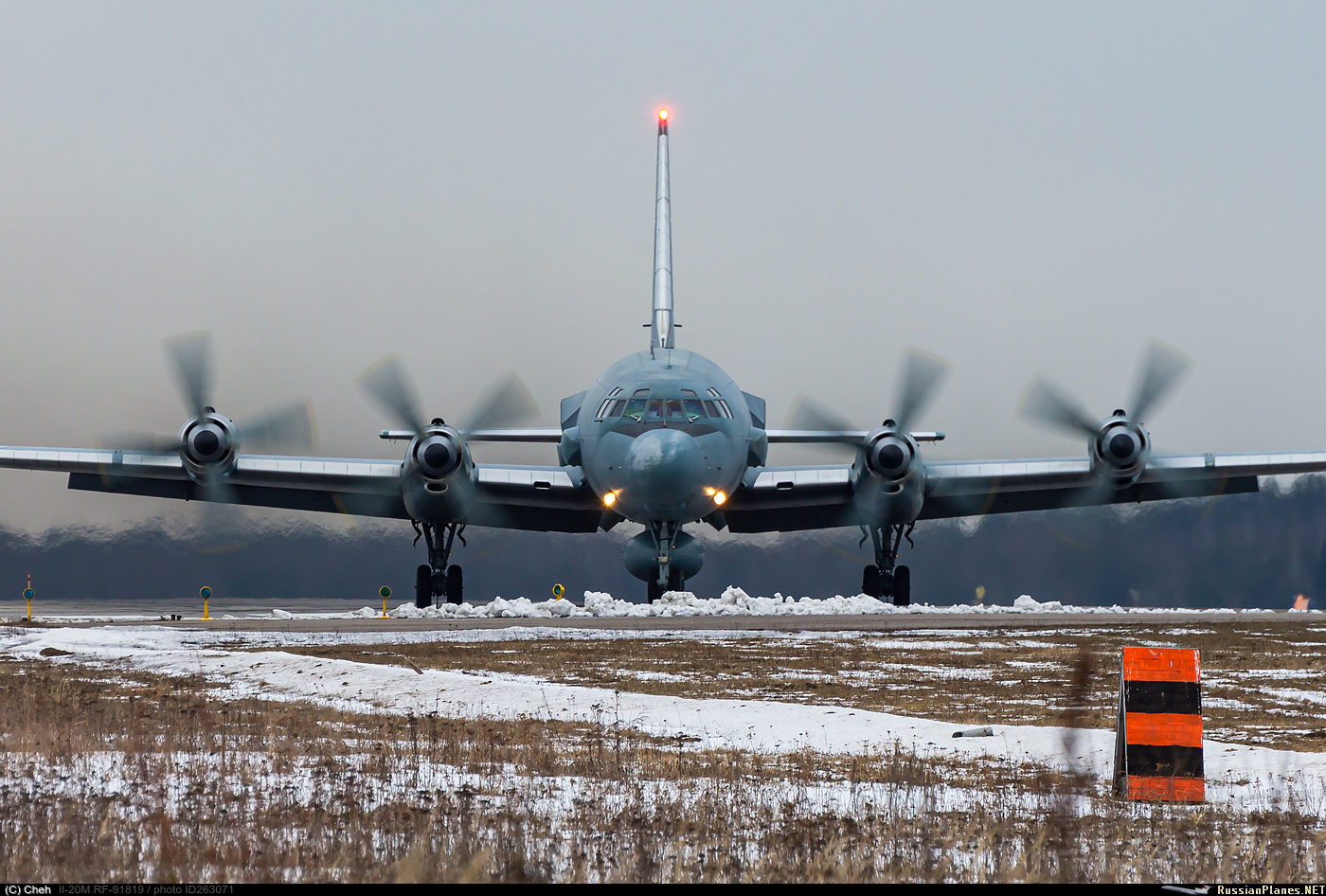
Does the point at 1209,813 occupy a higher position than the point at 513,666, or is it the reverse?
the point at 513,666

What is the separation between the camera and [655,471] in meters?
28.7

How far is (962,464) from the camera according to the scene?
34750 mm

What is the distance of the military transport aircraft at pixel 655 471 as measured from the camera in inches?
1189

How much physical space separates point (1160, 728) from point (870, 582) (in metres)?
29.2

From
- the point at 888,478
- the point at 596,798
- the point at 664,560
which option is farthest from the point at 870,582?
the point at 596,798

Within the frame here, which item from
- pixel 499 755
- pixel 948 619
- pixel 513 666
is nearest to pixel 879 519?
pixel 948 619

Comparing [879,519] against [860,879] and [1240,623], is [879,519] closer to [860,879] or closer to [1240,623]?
[1240,623]

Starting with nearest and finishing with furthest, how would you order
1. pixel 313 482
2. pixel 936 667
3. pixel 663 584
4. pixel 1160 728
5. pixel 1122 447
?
pixel 1160 728, pixel 936 667, pixel 663 584, pixel 1122 447, pixel 313 482

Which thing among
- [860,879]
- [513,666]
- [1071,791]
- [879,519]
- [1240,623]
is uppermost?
[879,519]

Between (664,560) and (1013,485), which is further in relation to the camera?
(1013,485)

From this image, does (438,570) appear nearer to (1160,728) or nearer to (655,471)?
(655,471)

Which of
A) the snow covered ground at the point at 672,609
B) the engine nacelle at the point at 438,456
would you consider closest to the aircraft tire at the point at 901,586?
the snow covered ground at the point at 672,609

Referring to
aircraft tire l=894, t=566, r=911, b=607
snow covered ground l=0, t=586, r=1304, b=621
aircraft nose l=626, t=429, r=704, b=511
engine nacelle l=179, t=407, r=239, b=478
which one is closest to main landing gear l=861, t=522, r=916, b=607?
aircraft tire l=894, t=566, r=911, b=607
